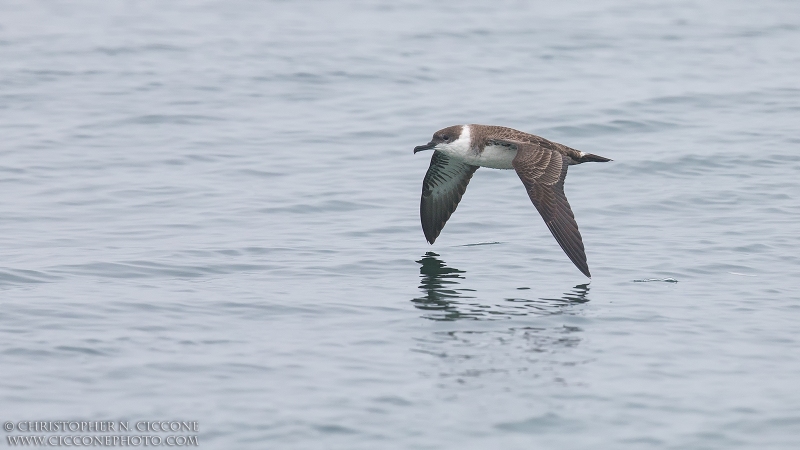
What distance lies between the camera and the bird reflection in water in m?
9.45

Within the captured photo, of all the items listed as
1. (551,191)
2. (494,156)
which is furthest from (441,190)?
(551,191)

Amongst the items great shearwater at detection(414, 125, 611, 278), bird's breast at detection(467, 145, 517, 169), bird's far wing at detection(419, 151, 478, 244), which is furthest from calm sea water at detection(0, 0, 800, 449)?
bird's breast at detection(467, 145, 517, 169)

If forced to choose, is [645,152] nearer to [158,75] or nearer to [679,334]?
[679,334]

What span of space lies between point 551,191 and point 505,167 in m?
1.14

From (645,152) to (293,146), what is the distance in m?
4.87

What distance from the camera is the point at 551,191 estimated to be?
1060 cm

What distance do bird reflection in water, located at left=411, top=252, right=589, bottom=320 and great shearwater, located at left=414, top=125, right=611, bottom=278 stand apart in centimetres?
45

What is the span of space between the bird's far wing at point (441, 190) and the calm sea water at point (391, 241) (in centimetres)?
24

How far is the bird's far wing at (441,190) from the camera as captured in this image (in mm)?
12117

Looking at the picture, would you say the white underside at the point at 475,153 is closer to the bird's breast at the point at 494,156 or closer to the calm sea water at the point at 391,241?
the bird's breast at the point at 494,156

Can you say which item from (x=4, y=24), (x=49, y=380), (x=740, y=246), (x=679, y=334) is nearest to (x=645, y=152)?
(x=740, y=246)

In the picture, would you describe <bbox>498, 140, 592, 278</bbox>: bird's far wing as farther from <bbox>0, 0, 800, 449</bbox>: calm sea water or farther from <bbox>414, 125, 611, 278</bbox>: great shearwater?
<bbox>0, 0, 800, 449</bbox>: calm sea water

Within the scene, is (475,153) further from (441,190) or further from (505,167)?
(441,190)

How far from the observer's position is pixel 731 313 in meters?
9.49
